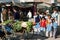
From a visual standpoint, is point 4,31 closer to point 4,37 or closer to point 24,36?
point 4,37

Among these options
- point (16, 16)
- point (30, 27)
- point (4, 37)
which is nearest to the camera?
point (4, 37)

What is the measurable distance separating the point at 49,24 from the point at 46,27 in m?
0.31

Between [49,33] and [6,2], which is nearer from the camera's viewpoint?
[49,33]

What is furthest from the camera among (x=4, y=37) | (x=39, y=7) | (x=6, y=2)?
(x=39, y=7)

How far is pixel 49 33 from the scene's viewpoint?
16.0 m

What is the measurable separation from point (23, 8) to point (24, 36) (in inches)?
489

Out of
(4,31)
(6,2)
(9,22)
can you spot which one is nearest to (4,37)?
(4,31)

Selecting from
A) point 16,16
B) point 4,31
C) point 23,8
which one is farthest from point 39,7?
point 4,31

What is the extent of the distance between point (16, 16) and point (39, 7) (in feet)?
26.3

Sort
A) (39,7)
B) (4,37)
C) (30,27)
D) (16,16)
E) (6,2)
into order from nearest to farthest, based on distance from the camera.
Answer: (4,37), (30,27), (16,16), (6,2), (39,7)

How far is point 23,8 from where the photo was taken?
2769 centimetres

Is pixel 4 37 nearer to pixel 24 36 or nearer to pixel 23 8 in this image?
pixel 24 36

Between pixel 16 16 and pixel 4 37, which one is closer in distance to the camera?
pixel 4 37

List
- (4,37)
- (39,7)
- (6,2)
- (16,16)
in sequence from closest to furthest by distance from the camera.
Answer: (4,37), (16,16), (6,2), (39,7)
